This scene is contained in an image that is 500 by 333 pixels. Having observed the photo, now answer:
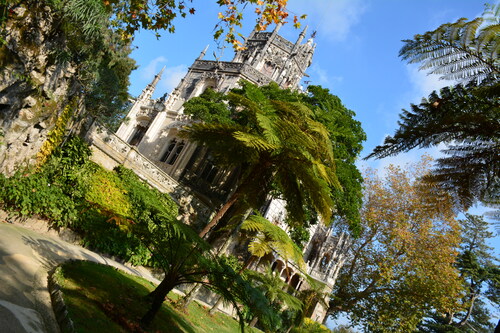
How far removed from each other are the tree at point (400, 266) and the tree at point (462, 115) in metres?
16.8

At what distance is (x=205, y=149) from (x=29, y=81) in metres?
18.8

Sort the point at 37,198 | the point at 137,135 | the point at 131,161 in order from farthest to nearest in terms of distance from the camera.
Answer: the point at 137,135 < the point at 131,161 < the point at 37,198

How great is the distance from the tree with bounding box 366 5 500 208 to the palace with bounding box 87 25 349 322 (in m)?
15.8

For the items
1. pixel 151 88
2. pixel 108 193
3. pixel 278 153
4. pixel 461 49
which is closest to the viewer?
pixel 461 49

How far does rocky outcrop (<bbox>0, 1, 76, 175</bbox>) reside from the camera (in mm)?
7237

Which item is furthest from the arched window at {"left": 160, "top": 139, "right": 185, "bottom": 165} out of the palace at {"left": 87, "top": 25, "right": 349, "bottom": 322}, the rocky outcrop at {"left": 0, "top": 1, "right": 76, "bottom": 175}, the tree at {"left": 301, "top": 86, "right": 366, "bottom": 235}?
the rocky outcrop at {"left": 0, "top": 1, "right": 76, "bottom": 175}

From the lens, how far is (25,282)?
Answer: 189 inches

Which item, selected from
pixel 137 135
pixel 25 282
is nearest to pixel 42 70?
pixel 25 282

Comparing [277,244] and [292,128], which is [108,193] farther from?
[292,128]

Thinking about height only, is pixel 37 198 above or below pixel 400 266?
below

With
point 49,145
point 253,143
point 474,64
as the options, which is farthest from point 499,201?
point 49,145

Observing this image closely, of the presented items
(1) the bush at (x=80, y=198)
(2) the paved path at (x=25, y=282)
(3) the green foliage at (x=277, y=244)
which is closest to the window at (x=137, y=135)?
(1) the bush at (x=80, y=198)

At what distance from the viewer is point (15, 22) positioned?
7.16 metres

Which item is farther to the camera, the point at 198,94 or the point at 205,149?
the point at 198,94
